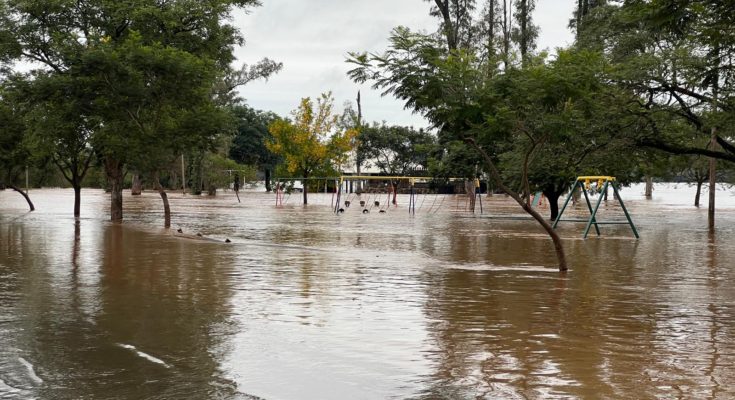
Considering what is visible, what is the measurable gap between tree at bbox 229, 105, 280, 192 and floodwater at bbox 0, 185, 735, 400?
262 feet

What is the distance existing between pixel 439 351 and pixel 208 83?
20.6 metres

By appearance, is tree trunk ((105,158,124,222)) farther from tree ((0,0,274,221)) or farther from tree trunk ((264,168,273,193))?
tree trunk ((264,168,273,193))

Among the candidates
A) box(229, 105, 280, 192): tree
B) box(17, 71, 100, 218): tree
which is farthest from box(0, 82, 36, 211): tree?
box(229, 105, 280, 192): tree

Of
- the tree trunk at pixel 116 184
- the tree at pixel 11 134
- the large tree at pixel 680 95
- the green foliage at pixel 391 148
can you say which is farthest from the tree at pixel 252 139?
the large tree at pixel 680 95

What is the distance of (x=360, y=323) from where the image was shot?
32.5 ft

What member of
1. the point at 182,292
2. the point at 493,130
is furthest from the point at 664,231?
the point at 182,292

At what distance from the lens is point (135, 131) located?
26.8 meters

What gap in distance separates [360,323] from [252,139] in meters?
91.1

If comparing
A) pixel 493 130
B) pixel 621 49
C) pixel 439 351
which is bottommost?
pixel 439 351

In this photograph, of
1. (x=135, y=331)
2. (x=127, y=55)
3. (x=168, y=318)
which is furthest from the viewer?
(x=127, y=55)

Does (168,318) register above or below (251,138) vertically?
below

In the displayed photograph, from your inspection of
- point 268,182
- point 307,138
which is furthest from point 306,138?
point 268,182

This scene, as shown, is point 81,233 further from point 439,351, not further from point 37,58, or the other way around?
point 439,351

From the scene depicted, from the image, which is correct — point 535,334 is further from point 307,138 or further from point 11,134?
point 307,138
